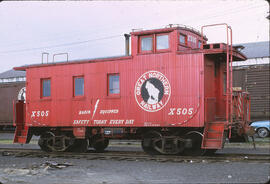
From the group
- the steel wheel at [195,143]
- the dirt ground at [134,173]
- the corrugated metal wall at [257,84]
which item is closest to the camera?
the dirt ground at [134,173]

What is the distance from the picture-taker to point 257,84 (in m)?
24.2

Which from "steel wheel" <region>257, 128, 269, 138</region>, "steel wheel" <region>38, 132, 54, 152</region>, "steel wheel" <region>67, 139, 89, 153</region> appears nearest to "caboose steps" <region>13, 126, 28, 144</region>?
"steel wheel" <region>38, 132, 54, 152</region>

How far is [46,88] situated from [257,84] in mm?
14798

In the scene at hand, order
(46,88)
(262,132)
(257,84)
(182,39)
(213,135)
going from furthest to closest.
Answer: (257,84) → (262,132) → (46,88) → (182,39) → (213,135)

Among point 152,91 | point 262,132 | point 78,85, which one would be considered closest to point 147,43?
point 152,91

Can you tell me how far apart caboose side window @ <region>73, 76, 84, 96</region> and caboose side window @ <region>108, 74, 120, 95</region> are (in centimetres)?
129

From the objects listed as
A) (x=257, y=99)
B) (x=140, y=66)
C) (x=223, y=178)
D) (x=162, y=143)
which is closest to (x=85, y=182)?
(x=223, y=178)

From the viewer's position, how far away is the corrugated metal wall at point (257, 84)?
78.4ft

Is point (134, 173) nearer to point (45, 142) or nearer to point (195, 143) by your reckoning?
point (195, 143)

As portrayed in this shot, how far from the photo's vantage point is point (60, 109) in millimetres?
14938

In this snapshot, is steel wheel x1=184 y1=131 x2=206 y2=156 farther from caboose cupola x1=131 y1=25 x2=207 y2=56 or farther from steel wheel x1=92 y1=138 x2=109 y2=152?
steel wheel x1=92 y1=138 x2=109 y2=152

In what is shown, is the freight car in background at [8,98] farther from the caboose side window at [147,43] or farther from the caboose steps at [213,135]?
the caboose steps at [213,135]

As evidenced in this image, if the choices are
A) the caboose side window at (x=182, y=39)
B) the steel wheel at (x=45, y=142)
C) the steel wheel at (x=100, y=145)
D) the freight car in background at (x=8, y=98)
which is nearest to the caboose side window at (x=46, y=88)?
the steel wheel at (x=45, y=142)

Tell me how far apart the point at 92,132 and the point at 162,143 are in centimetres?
311
